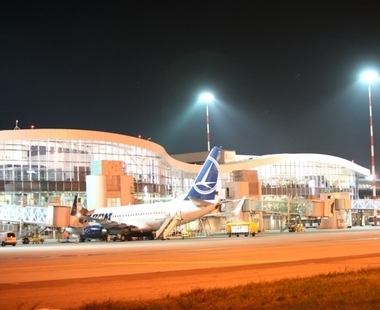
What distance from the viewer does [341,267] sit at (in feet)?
79.3

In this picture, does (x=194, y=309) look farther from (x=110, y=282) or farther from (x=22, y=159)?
(x=22, y=159)

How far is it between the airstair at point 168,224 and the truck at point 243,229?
10.1 metres

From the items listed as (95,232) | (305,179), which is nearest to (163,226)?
(95,232)

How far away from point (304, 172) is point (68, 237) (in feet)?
193

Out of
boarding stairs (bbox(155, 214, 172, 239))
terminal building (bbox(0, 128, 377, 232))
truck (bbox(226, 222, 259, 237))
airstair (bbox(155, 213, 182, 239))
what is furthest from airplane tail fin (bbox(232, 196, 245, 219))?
airstair (bbox(155, 213, 182, 239))

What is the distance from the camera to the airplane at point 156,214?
6184 cm

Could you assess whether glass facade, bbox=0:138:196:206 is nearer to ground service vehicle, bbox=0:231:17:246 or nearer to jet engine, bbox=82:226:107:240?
jet engine, bbox=82:226:107:240

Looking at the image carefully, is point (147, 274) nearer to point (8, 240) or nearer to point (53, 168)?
point (8, 240)

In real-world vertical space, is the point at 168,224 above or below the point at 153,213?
below

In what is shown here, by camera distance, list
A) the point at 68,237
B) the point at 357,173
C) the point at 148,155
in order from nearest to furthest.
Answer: the point at 68,237 < the point at 148,155 < the point at 357,173

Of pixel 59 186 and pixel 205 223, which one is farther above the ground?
pixel 59 186

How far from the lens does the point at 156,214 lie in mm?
63844

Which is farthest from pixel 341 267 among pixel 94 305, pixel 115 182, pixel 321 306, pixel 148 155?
pixel 148 155

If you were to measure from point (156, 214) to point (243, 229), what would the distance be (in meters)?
11.5
